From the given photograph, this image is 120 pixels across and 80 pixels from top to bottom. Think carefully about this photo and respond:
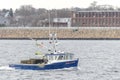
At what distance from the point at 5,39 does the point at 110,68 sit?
114819 millimetres

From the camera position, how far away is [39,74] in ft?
260

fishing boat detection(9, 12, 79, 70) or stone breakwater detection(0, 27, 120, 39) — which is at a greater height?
fishing boat detection(9, 12, 79, 70)

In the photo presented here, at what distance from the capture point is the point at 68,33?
7697 inches

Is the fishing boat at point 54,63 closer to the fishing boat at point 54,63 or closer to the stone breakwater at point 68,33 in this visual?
the fishing boat at point 54,63

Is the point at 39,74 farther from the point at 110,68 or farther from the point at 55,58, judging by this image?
the point at 110,68

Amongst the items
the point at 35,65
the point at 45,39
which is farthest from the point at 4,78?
the point at 45,39

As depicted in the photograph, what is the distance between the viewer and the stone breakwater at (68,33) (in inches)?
7613

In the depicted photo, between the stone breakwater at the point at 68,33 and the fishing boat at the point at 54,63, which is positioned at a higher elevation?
the fishing boat at the point at 54,63

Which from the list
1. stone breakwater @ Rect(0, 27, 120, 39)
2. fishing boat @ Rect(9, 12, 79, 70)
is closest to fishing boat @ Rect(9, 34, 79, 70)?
fishing boat @ Rect(9, 12, 79, 70)

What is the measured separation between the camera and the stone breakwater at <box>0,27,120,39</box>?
193375 millimetres

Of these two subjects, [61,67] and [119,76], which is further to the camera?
[61,67]

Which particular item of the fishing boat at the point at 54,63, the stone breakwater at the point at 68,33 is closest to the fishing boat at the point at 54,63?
the fishing boat at the point at 54,63

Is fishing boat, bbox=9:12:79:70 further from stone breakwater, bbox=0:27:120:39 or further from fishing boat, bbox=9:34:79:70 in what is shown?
stone breakwater, bbox=0:27:120:39

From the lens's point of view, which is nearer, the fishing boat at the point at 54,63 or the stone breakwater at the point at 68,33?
the fishing boat at the point at 54,63
